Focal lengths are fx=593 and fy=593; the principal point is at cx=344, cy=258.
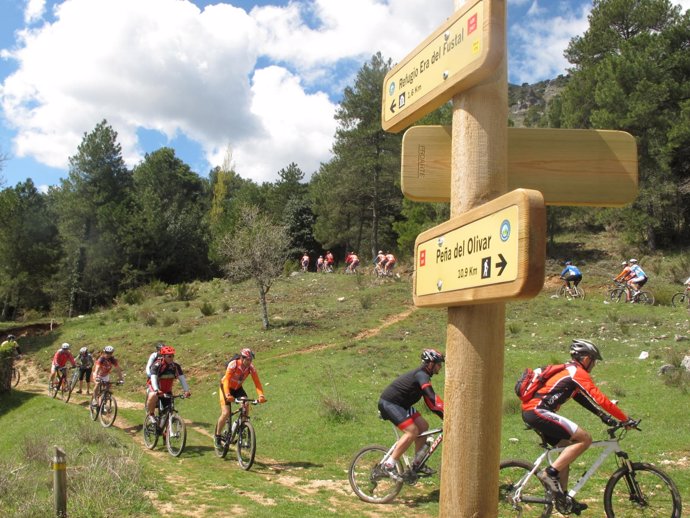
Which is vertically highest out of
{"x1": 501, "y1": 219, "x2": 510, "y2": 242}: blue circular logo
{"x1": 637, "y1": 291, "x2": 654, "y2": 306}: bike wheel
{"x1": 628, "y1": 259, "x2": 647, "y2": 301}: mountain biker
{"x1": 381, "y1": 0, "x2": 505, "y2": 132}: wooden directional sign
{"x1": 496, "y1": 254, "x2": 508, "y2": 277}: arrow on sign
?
{"x1": 628, "y1": 259, "x2": 647, "y2": 301}: mountain biker

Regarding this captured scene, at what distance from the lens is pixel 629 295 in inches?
956

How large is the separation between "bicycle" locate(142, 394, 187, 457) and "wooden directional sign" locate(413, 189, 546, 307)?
986 centimetres

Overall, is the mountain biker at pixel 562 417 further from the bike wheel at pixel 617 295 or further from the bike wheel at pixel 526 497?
the bike wheel at pixel 617 295

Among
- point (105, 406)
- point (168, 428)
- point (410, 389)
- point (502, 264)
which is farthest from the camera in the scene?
point (105, 406)

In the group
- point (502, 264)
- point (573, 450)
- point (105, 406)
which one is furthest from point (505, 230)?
point (105, 406)

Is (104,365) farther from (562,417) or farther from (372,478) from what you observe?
(562,417)

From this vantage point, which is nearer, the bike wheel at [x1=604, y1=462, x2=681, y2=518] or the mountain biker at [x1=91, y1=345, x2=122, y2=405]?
the bike wheel at [x1=604, y1=462, x2=681, y2=518]

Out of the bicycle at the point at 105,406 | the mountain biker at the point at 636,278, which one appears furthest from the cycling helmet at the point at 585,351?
the mountain biker at the point at 636,278

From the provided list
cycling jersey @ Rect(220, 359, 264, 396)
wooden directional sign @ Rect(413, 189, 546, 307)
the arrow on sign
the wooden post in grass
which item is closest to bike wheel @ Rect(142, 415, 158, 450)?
cycling jersey @ Rect(220, 359, 264, 396)

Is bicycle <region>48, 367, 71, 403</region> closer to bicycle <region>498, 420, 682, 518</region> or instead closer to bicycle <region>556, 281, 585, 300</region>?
bicycle <region>498, 420, 682, 518</region>

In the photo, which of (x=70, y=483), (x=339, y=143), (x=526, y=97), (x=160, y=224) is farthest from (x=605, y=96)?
(x=526, y=97)

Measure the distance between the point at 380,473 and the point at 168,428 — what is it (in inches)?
216

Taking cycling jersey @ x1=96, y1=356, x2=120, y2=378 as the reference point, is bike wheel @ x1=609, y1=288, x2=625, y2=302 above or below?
above

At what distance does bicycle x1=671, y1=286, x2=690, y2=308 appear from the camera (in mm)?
22141
